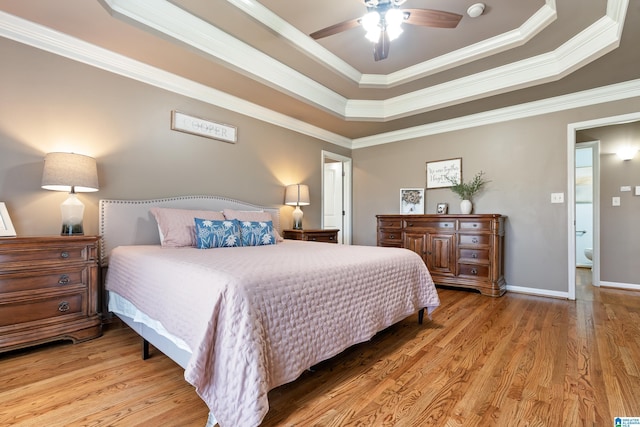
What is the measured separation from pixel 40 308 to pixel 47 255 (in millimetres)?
358

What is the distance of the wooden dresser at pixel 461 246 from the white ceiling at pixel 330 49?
148 cm

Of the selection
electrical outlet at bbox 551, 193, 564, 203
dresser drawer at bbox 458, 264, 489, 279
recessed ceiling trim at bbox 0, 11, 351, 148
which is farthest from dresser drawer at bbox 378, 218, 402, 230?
recessed ceiling trim at bbox 0, 11, 351, 148

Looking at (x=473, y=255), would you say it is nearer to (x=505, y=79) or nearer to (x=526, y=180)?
(x=526, y=180)

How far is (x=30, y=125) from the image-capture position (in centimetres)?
221

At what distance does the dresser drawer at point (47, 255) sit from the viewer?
1843 mm

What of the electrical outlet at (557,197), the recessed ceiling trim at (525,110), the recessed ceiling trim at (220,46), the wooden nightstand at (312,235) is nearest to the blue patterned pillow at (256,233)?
the wooden nightstand at (312,235)

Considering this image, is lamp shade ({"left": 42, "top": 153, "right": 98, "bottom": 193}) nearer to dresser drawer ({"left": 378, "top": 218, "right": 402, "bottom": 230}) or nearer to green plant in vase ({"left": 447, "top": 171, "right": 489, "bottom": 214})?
dresser drawer ({"left": 378, "top": 218, "right": 402, "bottom": 230})

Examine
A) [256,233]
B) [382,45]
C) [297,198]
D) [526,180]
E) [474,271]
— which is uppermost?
[382,45]

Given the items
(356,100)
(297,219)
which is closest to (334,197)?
(297,219)

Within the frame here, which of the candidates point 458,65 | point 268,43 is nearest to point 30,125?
point 268,43

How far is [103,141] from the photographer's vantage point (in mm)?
2547

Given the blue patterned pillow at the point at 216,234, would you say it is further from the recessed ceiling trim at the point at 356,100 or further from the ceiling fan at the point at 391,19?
the ceiling fan at the point at 391,19

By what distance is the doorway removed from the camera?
5219mm

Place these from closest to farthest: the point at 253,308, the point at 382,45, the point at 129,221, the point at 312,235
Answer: the point at 253,308, the point at 382,45, the point at 129,221, the point at 312,235
